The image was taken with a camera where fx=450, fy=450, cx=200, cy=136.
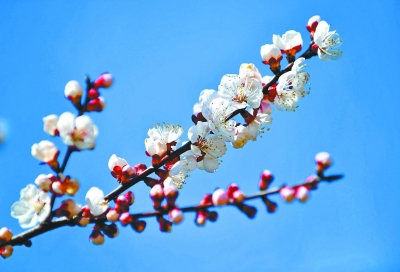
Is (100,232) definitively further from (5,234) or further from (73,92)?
(73,92)

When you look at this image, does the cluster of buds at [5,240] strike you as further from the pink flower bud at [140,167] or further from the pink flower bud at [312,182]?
the pink flower bud at [312,182]

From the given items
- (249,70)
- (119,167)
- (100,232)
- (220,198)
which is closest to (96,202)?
(100,232)

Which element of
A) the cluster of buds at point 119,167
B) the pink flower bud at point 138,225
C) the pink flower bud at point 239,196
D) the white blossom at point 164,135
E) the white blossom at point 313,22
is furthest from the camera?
the white blossom at point 313,22

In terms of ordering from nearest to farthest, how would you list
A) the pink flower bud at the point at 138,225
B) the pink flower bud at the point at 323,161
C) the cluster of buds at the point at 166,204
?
the pink flower bud at the point at 323,161 → the cluster of buds at the point at 166,204 → the pink flower bud at the point at 138,225

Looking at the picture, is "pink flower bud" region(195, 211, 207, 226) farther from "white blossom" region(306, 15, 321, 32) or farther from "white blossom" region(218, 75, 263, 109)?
"white blossom" region(306, 15, 321, 32)

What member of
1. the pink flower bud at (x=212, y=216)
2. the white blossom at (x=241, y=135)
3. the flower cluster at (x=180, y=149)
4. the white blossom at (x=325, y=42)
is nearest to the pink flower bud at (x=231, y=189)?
the flower cluster at (x=180, y=149)
